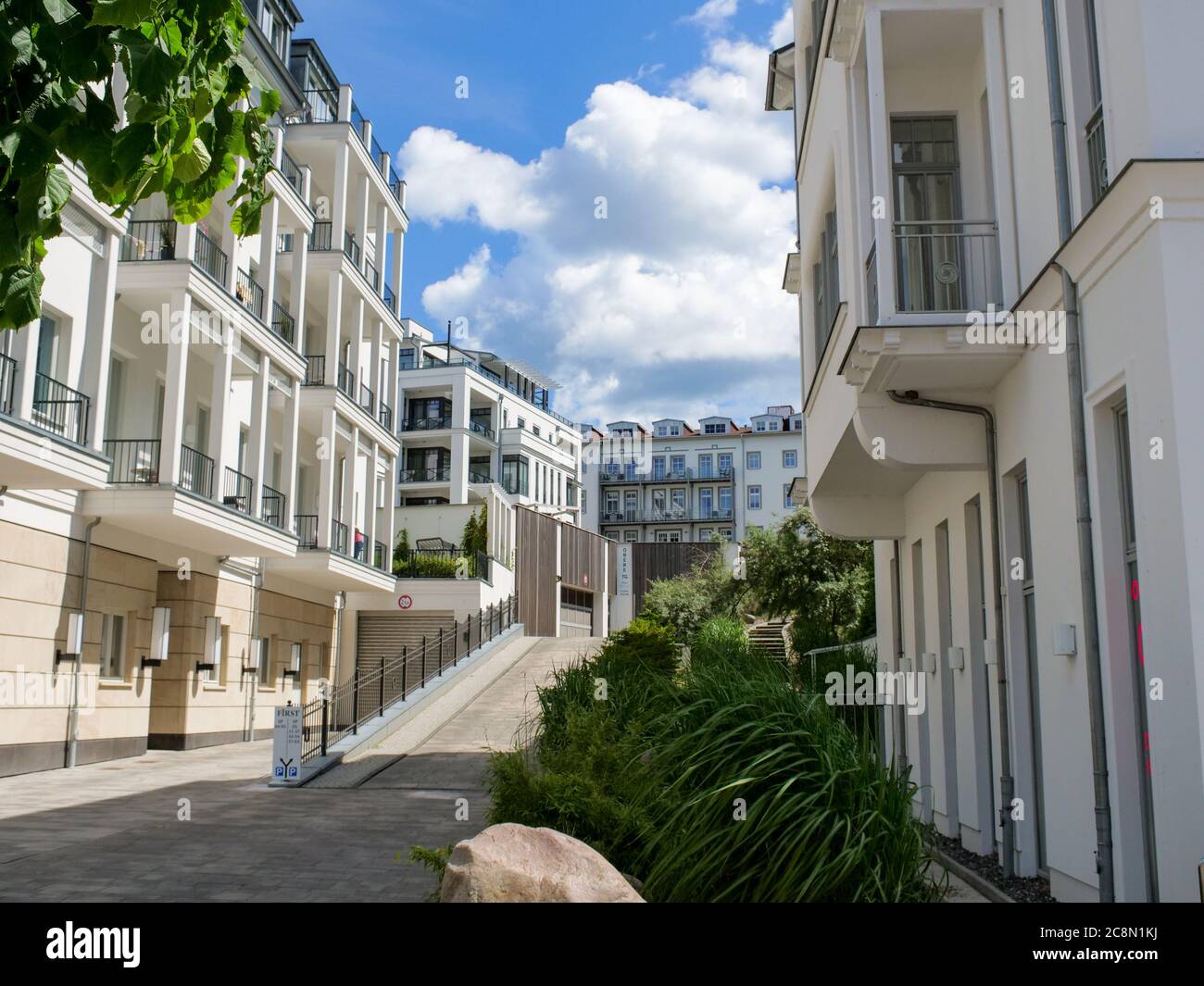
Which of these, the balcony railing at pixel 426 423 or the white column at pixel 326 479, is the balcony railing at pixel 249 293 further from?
the balcony railing at pixel 426 423

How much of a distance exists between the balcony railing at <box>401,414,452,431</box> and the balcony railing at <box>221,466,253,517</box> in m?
36.6

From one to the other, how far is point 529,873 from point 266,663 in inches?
851

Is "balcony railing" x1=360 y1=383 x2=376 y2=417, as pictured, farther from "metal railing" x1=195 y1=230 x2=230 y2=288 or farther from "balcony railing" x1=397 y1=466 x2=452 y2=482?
"balcony railing" x1=397 y1=466 x2=452 y2=482

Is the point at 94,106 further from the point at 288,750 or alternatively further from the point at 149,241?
the point at 149,241

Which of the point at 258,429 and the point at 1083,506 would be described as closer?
the point at 1083,506

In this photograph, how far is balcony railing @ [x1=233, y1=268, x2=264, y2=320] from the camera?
22325 millimetres

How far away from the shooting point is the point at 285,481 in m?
23.8

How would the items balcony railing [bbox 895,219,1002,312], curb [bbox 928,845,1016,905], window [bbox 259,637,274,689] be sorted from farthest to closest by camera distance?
window [bbox 259,637,274,689]
balcony railing [bbox 895,219,1002,312]
curb [bbox 928,845,1016,905]

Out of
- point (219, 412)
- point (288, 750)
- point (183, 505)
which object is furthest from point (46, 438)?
point (219, 412)

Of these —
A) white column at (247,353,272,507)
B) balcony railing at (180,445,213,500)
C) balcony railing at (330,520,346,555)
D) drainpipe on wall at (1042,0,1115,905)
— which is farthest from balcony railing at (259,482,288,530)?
drainpipe on wall at (1042,0,1115,905)

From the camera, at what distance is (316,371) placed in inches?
1076

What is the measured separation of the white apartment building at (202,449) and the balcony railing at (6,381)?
38mm

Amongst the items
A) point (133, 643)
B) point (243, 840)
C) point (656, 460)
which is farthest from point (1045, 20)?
point (656, 460)

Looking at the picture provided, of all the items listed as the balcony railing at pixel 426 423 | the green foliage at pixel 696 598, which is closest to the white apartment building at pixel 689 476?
the balcony railing at pixel 426 423
